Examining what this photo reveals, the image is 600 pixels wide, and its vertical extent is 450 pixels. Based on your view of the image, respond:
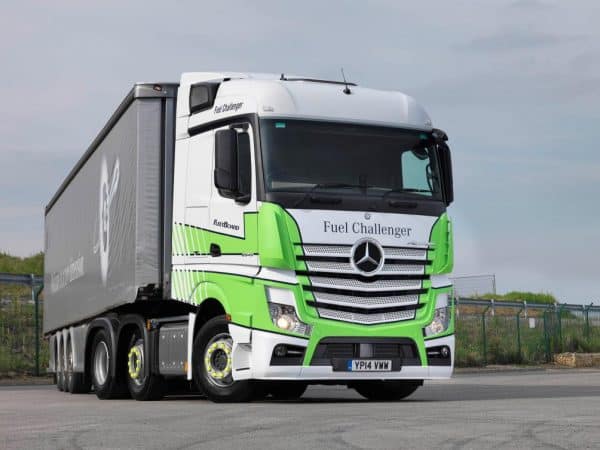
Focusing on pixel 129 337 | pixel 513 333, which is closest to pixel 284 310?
pixel 129 337

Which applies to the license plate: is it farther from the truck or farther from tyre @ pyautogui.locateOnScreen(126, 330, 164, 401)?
tyre @ pyautogui.locateOnScreen(126, 330, 164, 401)

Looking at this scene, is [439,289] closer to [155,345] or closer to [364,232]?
[364,232]

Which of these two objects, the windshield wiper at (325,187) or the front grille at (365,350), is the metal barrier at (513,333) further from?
the windshield wiper at (325,187)

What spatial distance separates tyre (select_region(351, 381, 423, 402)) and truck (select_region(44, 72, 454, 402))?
0.02 meters

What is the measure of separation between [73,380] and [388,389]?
6995mm

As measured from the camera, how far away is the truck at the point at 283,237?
45.5ft

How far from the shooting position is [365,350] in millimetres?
14227

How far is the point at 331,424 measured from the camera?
1084cm

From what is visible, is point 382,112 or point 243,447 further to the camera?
point 382,112

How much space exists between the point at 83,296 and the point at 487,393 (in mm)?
7105

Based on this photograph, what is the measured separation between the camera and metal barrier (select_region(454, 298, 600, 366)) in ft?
120

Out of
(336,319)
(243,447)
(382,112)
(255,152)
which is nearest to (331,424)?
(243,447)

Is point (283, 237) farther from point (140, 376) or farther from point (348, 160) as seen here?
point (140, 376)

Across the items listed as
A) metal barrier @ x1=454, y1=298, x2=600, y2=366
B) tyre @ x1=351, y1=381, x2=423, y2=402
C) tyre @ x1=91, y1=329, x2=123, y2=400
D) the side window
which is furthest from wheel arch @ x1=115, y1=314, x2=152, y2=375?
metal barrier @ x1=454, y1=298, x2=600, y2=366
